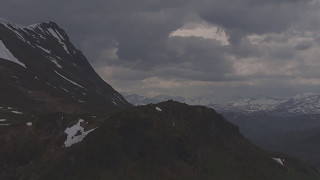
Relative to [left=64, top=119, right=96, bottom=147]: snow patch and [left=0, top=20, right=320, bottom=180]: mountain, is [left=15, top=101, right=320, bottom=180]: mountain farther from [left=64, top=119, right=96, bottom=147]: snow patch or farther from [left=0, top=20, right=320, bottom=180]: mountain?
[left=64, top=119, right=96, bottom=147]: snow patch

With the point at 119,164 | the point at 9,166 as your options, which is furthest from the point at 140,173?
the point at 9,166

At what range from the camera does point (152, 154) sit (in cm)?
16462

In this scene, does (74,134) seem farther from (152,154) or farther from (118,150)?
(152,154)

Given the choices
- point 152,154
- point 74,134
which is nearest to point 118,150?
point 152,154

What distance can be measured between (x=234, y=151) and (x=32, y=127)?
9932 centimetres

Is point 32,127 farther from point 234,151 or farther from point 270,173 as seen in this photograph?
point 270,173

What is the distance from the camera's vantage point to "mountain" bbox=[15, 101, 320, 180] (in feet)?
496

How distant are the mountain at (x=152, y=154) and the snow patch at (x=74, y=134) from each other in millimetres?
4517

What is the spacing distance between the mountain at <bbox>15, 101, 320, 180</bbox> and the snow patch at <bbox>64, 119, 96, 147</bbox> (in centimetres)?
452

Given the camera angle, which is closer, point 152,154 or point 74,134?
point 152,154

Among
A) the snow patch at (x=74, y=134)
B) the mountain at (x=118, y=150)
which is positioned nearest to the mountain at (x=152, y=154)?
the mountain at (x=118, y=150)

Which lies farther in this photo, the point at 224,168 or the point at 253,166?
the point at 253,166

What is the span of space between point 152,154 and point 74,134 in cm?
3531

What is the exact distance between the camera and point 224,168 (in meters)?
176
